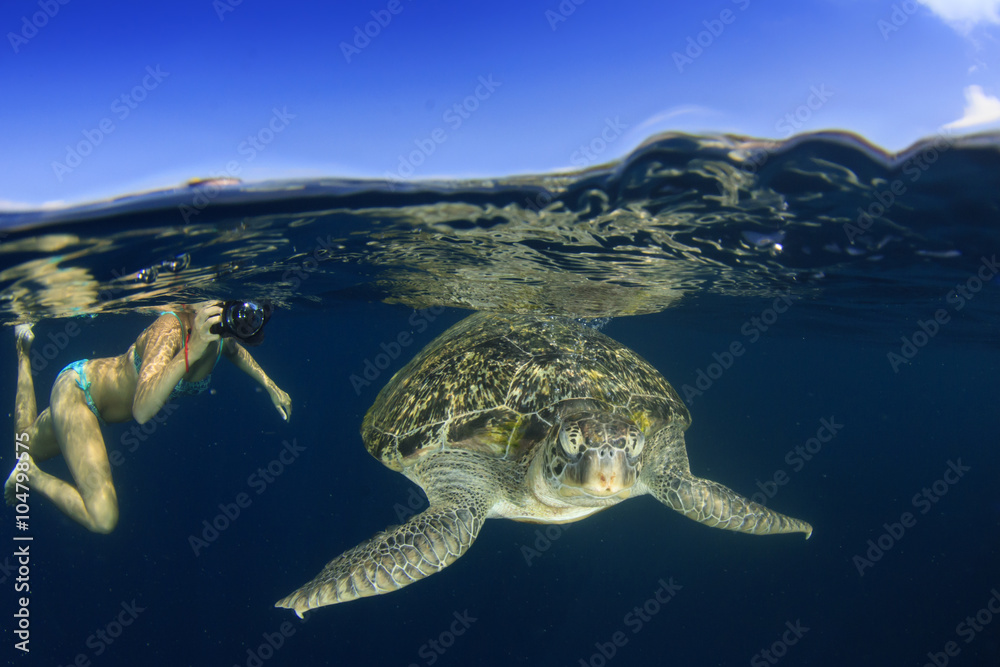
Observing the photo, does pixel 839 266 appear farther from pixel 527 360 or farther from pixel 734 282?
pixel 527 360

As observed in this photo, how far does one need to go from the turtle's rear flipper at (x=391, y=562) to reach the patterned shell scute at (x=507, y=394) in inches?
38.4

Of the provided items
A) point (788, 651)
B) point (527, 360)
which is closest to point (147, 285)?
point (527, 360)

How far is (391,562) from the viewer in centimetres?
428

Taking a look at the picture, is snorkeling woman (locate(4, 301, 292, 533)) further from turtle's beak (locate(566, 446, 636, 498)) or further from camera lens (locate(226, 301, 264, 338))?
turtle's beak (locate(566, 446, 636, 498))

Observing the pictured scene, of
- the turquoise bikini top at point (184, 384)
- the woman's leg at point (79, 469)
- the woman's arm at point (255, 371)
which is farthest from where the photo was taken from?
the woman's arm at point (255, 371)

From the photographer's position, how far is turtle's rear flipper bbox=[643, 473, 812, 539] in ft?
18.2

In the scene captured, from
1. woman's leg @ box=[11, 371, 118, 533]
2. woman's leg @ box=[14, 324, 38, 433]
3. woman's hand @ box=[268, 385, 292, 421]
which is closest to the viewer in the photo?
woman's leg @ box=[11, 371, 118, 533]

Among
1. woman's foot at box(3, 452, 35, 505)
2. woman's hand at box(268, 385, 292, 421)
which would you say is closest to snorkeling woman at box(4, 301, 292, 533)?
woman's foot at box(3, 452, 35, 505)

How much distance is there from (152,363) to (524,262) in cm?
617

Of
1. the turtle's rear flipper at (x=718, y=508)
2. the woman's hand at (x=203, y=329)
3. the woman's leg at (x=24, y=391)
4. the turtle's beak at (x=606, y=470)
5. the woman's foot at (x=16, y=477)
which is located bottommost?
the turtle's rear flipper at (x=718, y=508)

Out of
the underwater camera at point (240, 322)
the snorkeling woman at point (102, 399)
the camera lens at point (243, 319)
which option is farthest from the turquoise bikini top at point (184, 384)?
the camera lens at point (243, 319)

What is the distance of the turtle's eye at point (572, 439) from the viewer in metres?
4.25

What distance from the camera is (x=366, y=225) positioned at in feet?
24.3

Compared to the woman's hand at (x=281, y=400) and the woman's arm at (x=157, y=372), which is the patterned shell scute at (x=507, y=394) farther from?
the woman's arm at (x=157, y=372)
